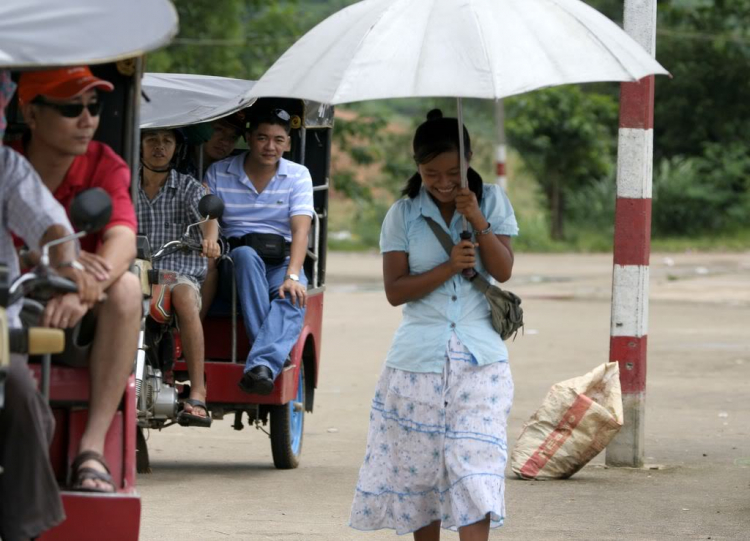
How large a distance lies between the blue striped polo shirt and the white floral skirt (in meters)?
2.73

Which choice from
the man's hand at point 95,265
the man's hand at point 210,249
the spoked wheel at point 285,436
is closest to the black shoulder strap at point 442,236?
the man's hand at point 95,265

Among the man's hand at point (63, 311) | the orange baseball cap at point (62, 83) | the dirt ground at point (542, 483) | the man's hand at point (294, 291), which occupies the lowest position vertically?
the dirt ground at point (542, 483)

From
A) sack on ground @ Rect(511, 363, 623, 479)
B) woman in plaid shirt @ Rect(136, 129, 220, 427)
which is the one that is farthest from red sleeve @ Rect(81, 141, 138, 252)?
sack on ground @ Rect(511, 363, 623, 479)

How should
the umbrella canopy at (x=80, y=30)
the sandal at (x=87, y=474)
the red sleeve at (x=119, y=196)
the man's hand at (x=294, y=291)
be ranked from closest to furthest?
the umbrella canopy at (x=80, y=30) → the sandal at (x=87, y=474) → the red sleeve at (x=119, y=196) → the man's hand at (x=294, y=291)

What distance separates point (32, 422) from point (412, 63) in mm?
1883

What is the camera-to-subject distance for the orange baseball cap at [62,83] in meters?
4.29

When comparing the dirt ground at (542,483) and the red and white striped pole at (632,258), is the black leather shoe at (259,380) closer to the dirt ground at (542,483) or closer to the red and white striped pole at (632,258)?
the dirt ground at (542,483)

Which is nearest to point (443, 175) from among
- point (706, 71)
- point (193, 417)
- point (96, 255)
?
point (96, 255)

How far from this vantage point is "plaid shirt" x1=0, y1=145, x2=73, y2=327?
420 centimetres

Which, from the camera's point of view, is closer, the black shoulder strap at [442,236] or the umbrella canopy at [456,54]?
the umbrella canopy at [456,54]

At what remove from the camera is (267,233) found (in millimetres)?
7992

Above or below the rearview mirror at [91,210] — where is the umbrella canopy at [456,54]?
above

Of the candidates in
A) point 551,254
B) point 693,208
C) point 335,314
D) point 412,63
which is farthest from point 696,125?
point 412,63

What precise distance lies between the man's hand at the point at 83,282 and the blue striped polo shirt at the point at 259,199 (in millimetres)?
3791
